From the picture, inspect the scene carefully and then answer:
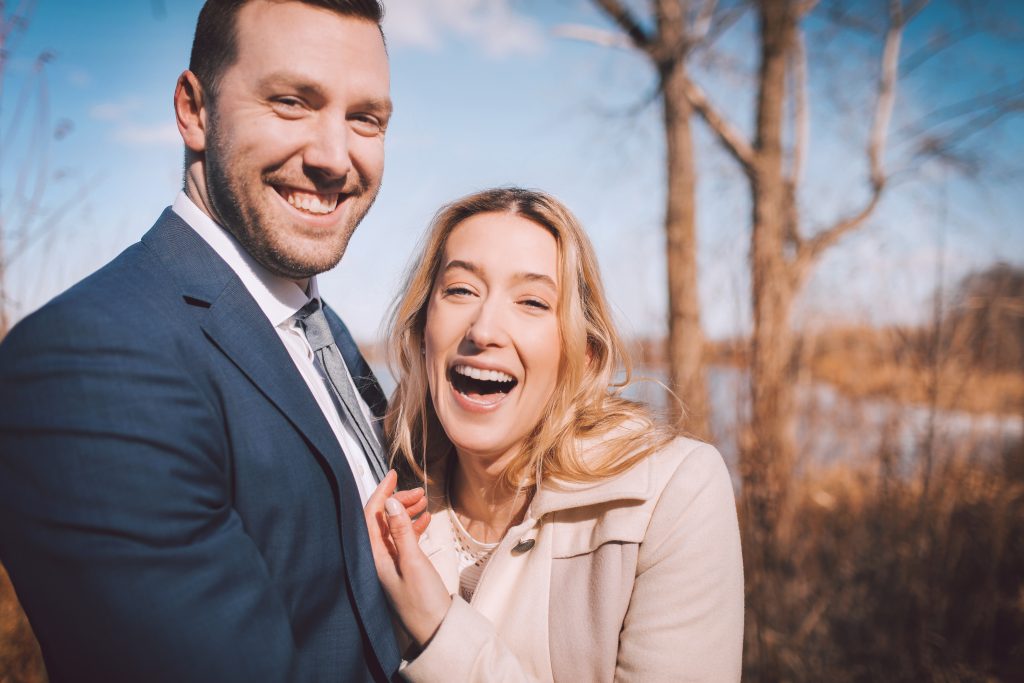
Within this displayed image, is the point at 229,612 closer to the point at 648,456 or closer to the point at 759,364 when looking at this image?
the point at 648,456

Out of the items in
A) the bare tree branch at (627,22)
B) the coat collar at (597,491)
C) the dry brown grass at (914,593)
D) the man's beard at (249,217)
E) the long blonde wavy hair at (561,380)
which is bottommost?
the dry brown grass at (914,593)

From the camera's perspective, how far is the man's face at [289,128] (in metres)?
1.54

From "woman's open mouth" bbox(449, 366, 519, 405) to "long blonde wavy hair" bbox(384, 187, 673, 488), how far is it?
187 millimetres

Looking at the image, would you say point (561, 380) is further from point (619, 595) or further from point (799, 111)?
point (799, 111)

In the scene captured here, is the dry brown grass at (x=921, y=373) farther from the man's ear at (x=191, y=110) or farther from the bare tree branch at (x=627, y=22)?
the man's ear at (x=191, y=110)

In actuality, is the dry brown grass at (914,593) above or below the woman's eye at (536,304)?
below

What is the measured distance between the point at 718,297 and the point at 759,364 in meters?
1.49

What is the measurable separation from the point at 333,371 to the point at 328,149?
665 millimetres

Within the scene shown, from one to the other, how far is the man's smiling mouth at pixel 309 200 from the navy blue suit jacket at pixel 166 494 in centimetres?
35

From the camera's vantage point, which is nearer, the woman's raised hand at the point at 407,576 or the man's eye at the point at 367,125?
the woman's raised hand at the point at 407,576

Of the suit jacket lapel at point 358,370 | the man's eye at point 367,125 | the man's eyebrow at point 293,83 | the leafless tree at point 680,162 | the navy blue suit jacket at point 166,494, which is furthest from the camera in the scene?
the leafless tree at point 680,162

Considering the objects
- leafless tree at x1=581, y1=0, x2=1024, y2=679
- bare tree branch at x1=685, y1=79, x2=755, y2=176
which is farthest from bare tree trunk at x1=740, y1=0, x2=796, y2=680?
bare tree branch at x1=685, y1=79, x2=755, y2=176

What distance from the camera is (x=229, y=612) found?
44.5 inches

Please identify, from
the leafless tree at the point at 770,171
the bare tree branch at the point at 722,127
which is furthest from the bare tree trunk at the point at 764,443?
the bare tree branch at the point at 722,127
